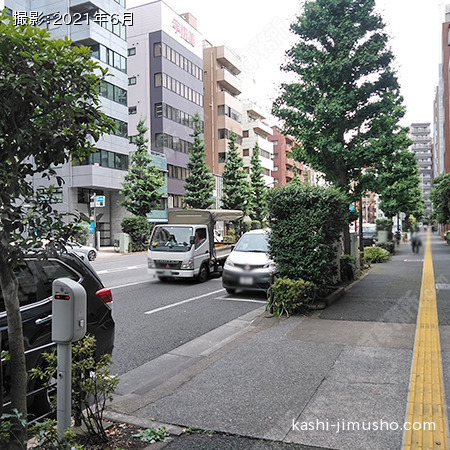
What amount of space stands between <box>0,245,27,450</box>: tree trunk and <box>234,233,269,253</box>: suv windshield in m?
8.78

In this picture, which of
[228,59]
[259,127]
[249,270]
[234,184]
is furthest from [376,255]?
[259,127]

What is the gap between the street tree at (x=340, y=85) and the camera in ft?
39.6

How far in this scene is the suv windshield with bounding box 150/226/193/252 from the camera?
535 inches

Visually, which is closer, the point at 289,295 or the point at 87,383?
the point at 87,383

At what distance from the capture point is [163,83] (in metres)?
45.5

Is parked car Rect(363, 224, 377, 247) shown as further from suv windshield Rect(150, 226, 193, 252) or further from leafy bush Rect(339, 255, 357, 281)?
suv windshield Rect(150, 226, 193, 252)

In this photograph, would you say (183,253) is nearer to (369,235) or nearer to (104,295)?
(104,295)

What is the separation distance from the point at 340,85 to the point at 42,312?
35.8 feet

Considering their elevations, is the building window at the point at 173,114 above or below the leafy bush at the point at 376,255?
above

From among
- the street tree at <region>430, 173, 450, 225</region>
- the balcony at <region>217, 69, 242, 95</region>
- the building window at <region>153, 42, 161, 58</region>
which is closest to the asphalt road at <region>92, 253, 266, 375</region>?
the street tree at <region>430, 173, 450, 225</region>

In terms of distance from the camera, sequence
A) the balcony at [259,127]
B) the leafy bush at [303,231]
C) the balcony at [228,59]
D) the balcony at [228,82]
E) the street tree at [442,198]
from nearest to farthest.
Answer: the leafy bush at [303,231] → the street tree at [442,198] → the balcony at [228,82] → the balcony at [228,59] → the balcony at [259,127]

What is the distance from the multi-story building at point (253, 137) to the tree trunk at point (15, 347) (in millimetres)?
61827

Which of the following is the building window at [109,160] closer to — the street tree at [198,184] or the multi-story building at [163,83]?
the multi-story building at [163,83]

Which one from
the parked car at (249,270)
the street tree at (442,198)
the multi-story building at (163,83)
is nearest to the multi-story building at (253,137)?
the multi-story building at (163,83)
